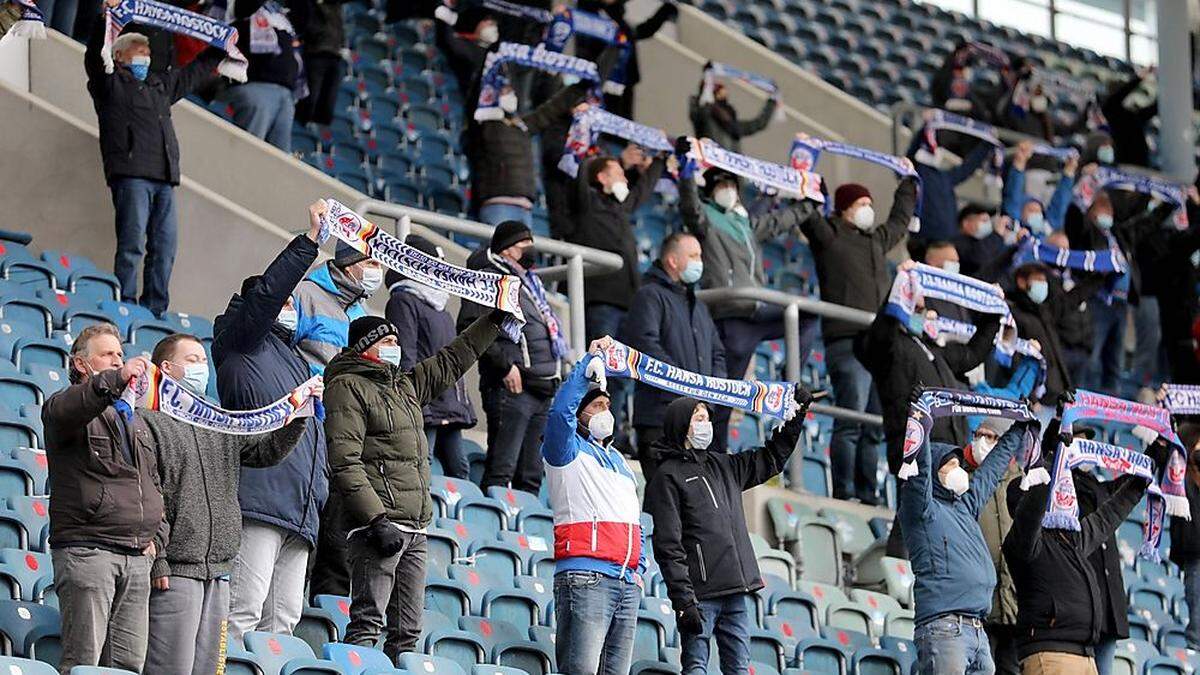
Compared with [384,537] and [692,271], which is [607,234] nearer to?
[692,271]

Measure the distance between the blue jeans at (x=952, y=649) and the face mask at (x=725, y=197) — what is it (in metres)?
3.27

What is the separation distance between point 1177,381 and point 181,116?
7039 millimetres

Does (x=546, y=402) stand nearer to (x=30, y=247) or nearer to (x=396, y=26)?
(x=30, y=247)

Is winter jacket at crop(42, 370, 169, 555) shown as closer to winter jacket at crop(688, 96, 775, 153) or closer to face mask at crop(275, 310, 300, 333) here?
face mask at crop(275, 310, 300, 333)

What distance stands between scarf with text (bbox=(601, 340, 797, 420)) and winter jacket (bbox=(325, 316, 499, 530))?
126 centimetres

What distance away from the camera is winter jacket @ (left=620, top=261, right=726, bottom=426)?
10.6 metres

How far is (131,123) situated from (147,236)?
0.53 meters

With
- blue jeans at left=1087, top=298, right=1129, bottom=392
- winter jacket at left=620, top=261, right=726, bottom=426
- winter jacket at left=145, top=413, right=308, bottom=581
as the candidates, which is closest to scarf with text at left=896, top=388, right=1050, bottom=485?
winter jacket at left=620, top=261, right=726, bottom=426

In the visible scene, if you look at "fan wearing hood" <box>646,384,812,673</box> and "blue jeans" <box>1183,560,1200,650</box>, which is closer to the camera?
"fan wearing hood" <box>646,384,812,673</box>

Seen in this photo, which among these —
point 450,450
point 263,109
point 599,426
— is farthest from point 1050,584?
point 263,109

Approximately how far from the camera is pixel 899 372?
36.4 feet

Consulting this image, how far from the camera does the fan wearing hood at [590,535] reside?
27.6ft

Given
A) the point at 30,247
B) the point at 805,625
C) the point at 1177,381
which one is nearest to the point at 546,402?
the point at 805,625

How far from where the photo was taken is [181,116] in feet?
41.0
